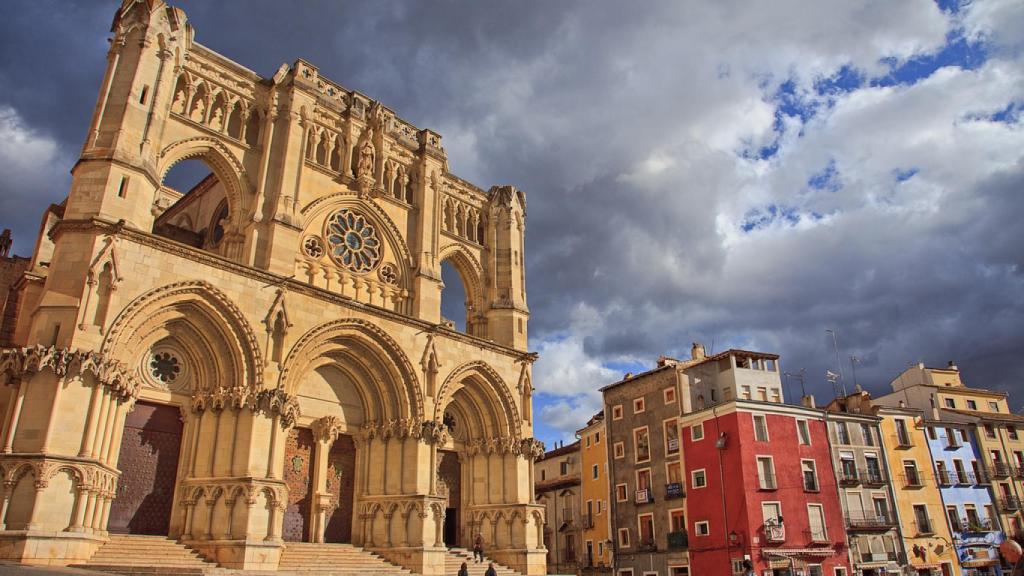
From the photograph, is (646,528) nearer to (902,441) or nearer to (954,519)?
(902,441)

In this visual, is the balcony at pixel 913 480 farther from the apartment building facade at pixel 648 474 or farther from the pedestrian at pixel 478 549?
the pedestrian at pixel 478 549

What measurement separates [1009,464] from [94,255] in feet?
139

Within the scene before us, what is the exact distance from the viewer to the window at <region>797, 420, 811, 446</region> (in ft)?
109

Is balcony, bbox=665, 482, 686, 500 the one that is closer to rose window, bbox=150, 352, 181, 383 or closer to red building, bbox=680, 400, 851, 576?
red building, bbox=680, 400, 851, 576

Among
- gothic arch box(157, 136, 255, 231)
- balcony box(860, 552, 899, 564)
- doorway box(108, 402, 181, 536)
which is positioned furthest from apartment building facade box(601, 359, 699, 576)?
doorway box(108, 402, 181, 536)

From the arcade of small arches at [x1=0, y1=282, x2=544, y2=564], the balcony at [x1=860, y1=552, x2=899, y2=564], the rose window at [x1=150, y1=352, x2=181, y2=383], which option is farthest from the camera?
the balcony at [x1=860, y1=552, x2=899, y2=564]

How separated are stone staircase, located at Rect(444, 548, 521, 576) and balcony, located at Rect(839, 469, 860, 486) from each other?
60.0 ft

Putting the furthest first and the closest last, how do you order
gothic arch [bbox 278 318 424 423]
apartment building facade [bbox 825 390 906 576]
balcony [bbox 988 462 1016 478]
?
balcony [bbox 988 462 1016 478] → apartment building facade [bbox 825 390 906 576] → gothic arch [bbox 278 318 424 423]

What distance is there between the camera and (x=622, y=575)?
34.3 metres

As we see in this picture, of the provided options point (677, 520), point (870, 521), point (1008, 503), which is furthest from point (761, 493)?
point (1008, 503)

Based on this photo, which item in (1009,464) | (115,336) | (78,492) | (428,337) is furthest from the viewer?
(1009,464)

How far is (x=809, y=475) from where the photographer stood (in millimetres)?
32406

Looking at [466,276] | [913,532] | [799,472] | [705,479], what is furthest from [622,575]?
[466,276]

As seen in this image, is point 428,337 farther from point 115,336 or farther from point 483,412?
point 115,336
